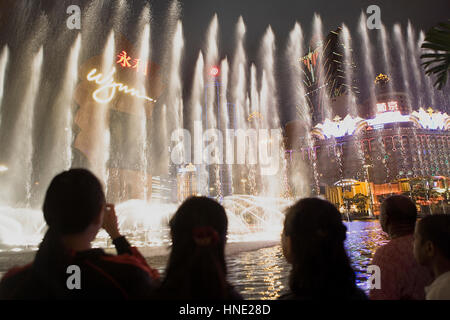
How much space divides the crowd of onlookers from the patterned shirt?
1.70 feet

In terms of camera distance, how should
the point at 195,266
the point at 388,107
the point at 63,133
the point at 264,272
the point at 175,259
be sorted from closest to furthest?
1. the point at 195,266
2. the point at 175,259
3. the point at 264,272
4. the point at 63,133
5. the point at 388,107

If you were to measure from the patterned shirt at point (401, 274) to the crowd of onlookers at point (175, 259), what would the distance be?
519 mm

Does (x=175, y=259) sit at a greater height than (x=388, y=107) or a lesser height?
lesser

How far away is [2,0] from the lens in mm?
15000

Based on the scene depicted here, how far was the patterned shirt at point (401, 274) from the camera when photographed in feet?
8.91

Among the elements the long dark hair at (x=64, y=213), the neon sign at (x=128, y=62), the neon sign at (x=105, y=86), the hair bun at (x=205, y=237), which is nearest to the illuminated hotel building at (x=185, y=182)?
the neon sign at (x=128, y=62)

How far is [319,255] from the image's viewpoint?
1.90 metres

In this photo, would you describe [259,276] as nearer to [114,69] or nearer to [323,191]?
[114,69]

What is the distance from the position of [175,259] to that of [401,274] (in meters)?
2.21

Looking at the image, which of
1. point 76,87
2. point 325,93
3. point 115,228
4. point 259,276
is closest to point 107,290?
point 115,228

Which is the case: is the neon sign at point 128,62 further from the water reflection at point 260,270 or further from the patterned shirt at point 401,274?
the patterned shirt at point 401,274

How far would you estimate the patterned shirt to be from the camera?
8.91 feet

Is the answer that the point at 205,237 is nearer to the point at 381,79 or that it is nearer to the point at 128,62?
the point at 128,62

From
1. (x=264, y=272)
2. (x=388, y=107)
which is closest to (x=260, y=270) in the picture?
(x=264, y=272)
